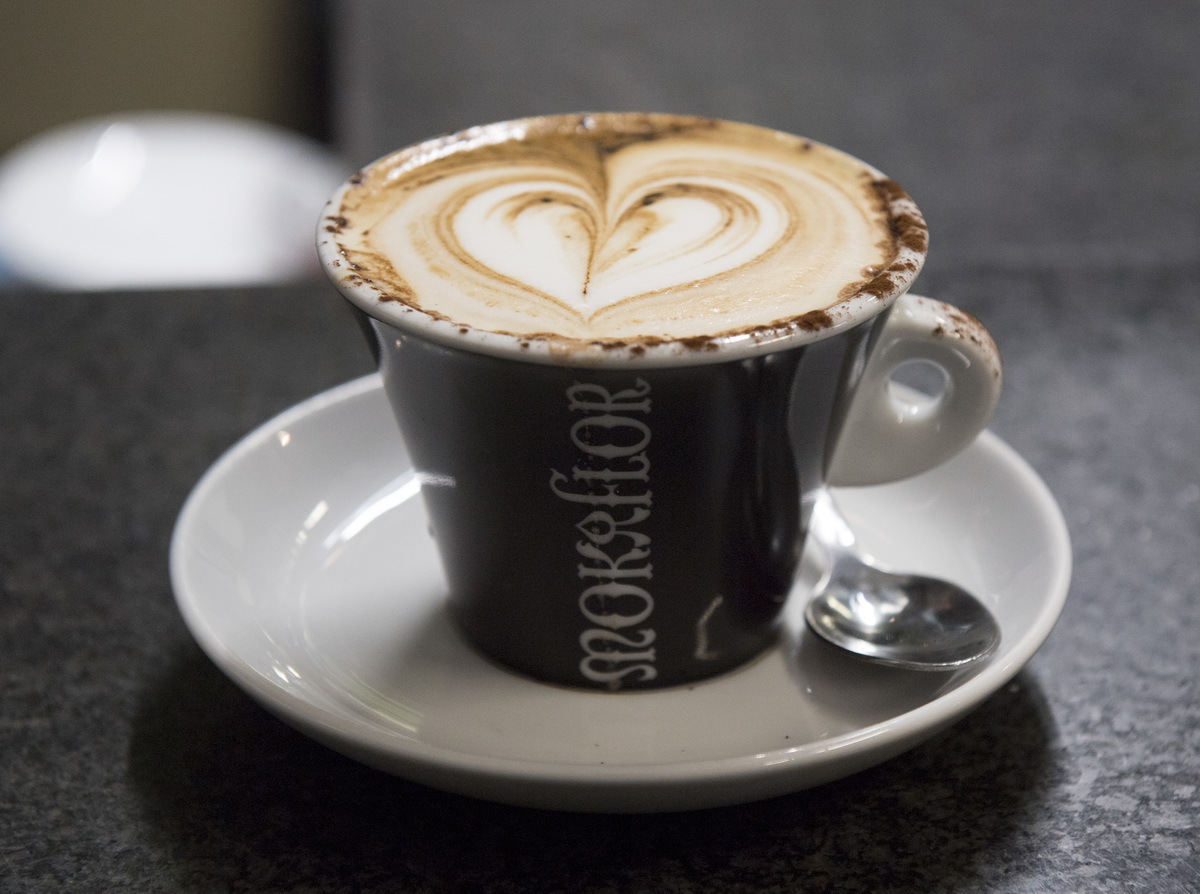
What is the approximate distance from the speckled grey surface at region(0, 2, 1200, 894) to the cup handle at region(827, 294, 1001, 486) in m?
0.13

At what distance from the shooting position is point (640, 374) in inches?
17.3

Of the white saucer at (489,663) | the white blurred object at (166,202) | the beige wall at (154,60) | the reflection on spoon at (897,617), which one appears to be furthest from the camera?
the beige wall at (154,60)

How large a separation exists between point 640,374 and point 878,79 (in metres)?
1.73

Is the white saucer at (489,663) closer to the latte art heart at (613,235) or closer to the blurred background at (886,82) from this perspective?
the latte art heart at (613,235)

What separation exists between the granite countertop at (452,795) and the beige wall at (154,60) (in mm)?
1975

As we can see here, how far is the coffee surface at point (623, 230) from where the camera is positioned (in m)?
0.48

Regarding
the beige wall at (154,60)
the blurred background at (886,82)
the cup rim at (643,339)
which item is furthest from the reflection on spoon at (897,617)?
the beige wall at (154,60)

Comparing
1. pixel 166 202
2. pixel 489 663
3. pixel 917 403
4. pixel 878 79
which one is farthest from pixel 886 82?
pixel 489 663

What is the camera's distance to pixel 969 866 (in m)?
0.46

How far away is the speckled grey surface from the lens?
461 mm

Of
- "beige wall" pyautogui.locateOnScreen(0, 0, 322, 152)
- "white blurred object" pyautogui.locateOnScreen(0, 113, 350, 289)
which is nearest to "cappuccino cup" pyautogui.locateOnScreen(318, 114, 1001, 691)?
"white blurred object" pyautogui.locateOnScreen(0, 113, 350, 289)

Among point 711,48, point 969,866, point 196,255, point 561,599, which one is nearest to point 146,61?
point 196,255

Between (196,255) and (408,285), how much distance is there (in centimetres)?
164

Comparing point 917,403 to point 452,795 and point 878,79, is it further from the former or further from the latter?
point 878,79
